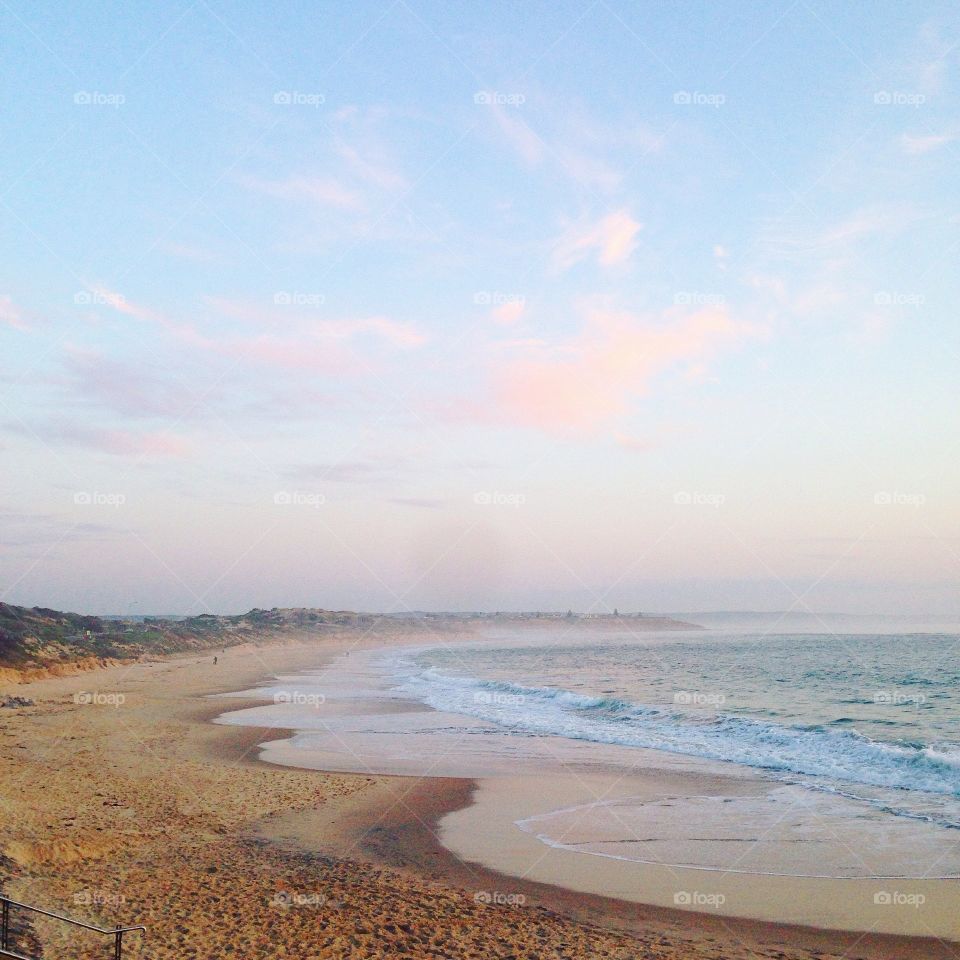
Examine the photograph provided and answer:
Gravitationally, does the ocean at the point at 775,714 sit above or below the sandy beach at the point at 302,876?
below

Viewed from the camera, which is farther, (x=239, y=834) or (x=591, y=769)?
(x=591, y=769)

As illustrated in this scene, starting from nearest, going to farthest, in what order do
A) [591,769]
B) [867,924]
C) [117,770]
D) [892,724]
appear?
[867,924]
[117,770]
[591,769]
[892,724]

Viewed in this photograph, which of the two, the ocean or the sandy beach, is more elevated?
the sandy beach

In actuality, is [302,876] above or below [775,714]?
above

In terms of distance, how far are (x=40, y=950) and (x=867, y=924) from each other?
9513 millimetres

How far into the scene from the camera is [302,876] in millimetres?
10281

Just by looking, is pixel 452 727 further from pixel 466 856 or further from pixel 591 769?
pixel 466 856

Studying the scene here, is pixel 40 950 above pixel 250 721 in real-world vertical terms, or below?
above

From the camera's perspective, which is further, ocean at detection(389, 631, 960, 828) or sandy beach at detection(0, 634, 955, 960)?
ocean at detection(389, 631, 960, 828)

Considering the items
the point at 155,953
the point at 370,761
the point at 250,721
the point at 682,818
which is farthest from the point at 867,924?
the point at 250,721

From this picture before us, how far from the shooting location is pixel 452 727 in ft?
85.2

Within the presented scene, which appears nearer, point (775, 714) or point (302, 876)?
point (302, 876)

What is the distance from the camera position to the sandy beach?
8312 mm

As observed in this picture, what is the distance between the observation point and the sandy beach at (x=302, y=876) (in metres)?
8.31
